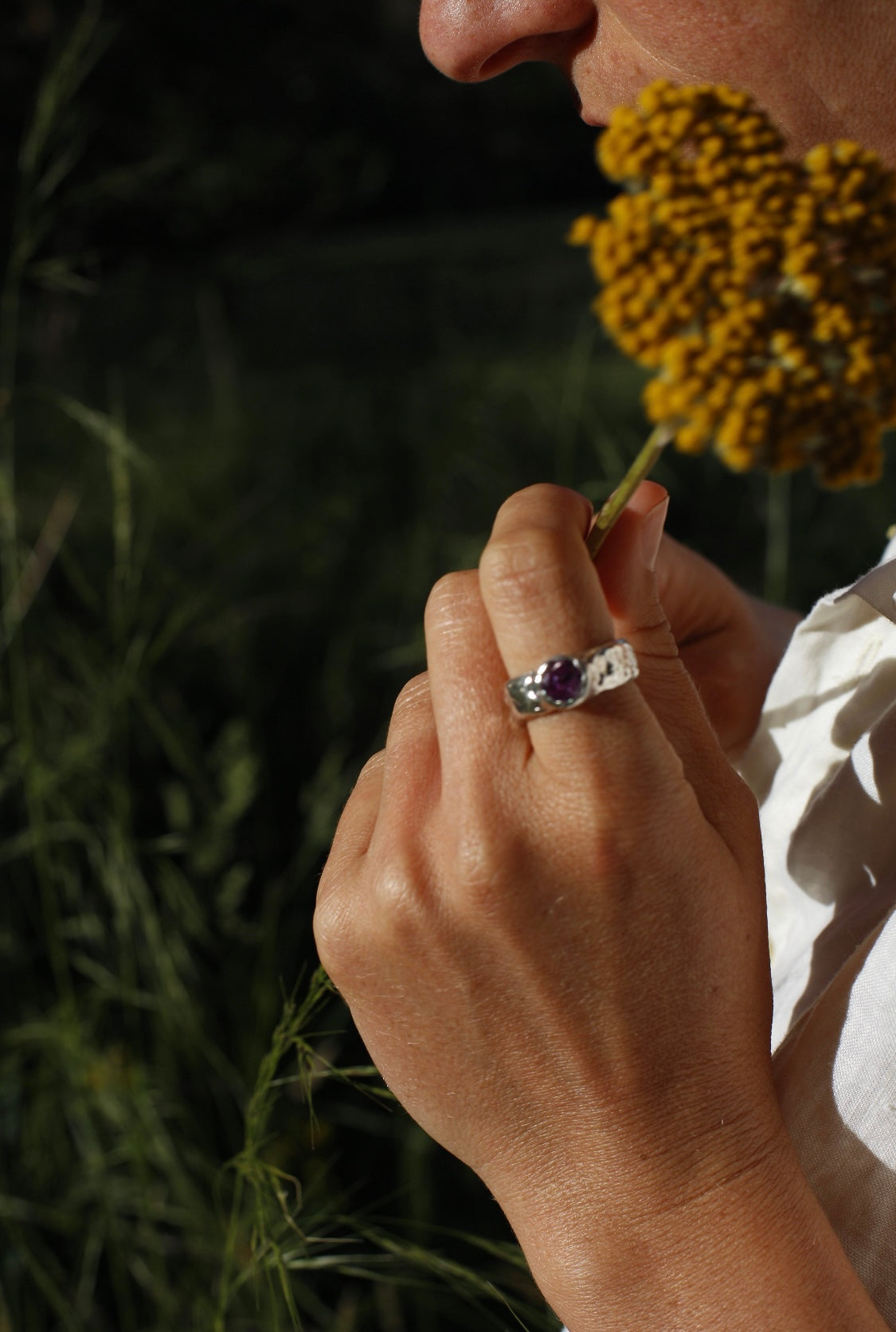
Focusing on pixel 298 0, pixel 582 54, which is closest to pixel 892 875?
pixel 582 54

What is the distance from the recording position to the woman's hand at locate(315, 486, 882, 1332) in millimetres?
505

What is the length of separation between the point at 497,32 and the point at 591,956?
62cm

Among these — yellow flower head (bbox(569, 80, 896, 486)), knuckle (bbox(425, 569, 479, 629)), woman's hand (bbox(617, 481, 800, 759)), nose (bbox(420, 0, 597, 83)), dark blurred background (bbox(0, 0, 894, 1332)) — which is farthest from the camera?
dark blurred background (bbox(0, 0, 894, 1332))

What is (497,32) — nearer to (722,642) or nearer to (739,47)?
(739,47)

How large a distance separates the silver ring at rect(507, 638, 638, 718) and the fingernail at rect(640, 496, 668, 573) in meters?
0.11

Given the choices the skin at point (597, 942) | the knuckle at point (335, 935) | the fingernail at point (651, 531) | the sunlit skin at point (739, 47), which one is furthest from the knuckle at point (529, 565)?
the sunlit skin at point (739, 47)

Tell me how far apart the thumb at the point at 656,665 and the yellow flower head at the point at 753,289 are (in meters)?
0.14

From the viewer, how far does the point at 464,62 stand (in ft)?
2.46

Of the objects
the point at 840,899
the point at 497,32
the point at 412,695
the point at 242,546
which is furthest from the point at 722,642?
the point at 242,546

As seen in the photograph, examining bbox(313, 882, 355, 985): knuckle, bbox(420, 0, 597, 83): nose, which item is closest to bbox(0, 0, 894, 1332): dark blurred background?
bbox(313, 882, 355, 985): knuckle

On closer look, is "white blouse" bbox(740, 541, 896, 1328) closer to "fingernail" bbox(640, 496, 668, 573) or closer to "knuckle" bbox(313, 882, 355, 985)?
"fingernail" bbox(640, 496, 668, 573)

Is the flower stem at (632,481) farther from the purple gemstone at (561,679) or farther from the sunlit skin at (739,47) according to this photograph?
the sunlit skin at (739,47)

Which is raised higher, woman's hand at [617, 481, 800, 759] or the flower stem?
the flower stem

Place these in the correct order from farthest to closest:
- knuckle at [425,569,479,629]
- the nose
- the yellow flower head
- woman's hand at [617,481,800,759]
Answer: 1. woman's hand at [617,481,800,759]
2. the nose
3. knuckle at [425,569,479,629]
4. the yellow flower head
